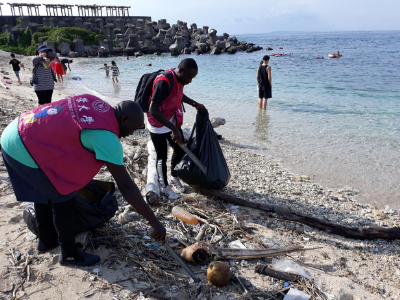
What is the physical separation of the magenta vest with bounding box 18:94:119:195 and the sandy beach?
29.4 inches

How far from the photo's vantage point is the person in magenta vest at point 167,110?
306 centimetres

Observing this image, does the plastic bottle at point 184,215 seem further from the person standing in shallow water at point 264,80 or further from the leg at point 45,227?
the person standing in shallow water at point 264,80

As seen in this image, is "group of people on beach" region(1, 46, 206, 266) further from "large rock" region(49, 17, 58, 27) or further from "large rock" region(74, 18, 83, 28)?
"large rock" region(74, 18, 83, 28)

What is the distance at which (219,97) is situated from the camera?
38.5ft

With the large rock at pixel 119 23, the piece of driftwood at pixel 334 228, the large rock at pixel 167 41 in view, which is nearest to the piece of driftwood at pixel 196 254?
the piece of driftwood at pixel 334 228

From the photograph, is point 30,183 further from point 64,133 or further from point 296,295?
point 296,295

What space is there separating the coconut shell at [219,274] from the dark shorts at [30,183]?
3.59ft

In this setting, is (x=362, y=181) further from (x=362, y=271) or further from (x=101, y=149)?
(x=101, y=149)

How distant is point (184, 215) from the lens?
3.02m

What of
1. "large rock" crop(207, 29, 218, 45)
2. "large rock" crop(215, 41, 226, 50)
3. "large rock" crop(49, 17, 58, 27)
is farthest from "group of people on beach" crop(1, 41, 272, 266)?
"large rock" crop(49, 17, 58, 27)

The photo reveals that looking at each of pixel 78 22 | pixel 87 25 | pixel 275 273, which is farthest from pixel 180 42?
pixel 275 273

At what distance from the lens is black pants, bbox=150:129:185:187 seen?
3.45 metres

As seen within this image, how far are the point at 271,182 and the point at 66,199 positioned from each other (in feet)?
9.89

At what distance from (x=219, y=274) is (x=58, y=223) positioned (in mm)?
1150
